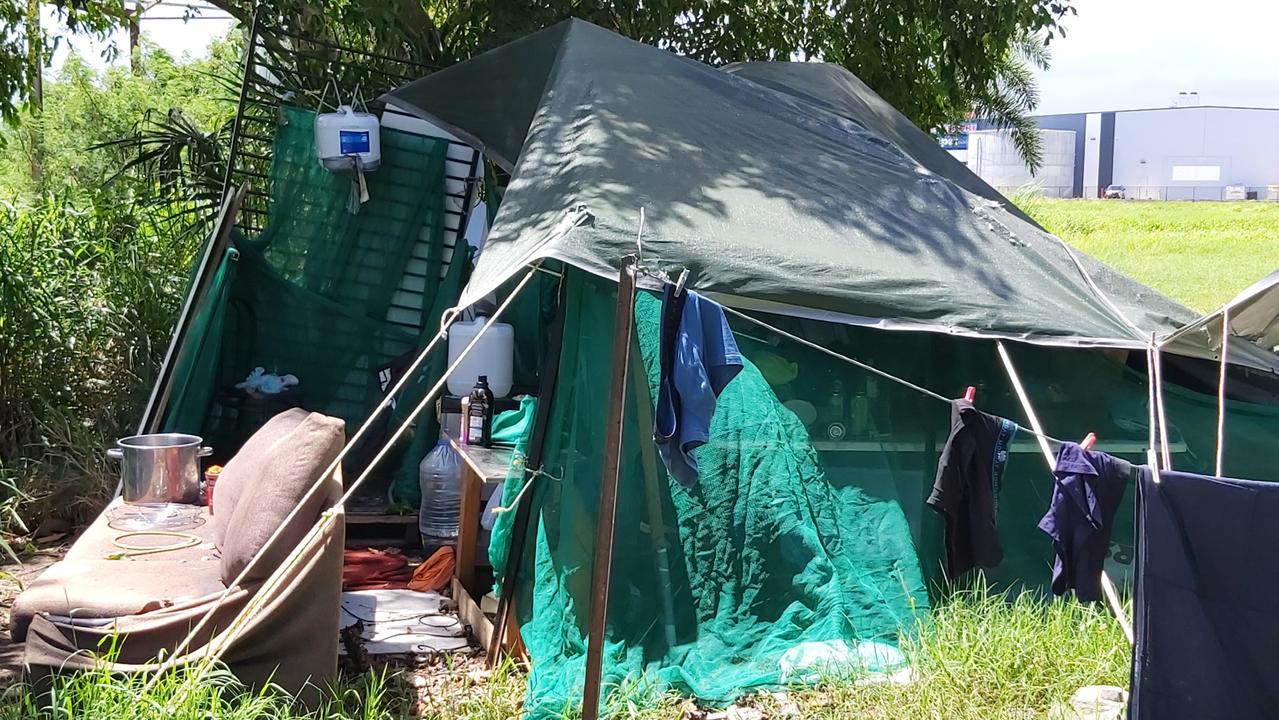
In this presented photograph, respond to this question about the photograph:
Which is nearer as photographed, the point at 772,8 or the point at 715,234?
the point at 715,234

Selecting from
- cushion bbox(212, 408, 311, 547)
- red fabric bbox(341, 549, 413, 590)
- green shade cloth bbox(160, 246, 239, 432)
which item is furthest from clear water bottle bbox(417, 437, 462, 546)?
green shade cloth bbox(160, 246, 239, 432)

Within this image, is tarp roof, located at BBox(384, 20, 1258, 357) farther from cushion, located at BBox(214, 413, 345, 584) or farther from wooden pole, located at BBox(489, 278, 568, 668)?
cushion, located at BBox(214, 413, 345, 584)

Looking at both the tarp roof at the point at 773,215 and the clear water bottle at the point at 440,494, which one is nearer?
the tarp roof at the point at 773,215

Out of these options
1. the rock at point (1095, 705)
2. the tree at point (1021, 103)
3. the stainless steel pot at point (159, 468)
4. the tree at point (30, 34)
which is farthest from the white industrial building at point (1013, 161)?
the rock at point (1095, 705)

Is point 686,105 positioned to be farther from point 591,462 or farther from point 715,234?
point 591,462

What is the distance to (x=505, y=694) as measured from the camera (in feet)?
13.5

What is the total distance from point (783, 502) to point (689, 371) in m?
1.02

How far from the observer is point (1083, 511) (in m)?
3.29

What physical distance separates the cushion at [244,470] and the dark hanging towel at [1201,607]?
2.93 metres

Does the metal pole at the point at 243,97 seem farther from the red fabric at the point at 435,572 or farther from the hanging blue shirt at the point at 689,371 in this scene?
the hanging blue shirt at the point at 689,371

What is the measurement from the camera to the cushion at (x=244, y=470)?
14.8ft

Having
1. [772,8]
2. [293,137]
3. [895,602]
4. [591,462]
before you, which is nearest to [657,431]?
[591,462]

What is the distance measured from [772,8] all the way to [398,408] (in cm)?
391

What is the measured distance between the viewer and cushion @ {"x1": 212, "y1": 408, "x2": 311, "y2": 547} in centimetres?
450
